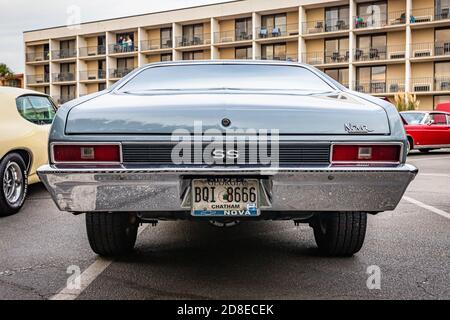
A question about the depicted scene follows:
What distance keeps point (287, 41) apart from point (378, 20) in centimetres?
722

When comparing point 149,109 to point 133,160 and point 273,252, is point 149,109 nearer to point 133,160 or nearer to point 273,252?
point 133,160

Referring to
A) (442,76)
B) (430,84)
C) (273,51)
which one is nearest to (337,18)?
(273,51)

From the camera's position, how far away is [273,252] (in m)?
4.06

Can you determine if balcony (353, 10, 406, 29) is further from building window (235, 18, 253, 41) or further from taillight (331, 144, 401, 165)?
taillight (331, 144, 401, 165)

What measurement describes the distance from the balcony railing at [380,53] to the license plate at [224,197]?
36.8m

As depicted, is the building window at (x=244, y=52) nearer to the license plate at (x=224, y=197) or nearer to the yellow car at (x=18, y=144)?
the yellow car at (x=18, y=144)

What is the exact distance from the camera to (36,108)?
683 centimetres

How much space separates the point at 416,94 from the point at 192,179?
36485mm

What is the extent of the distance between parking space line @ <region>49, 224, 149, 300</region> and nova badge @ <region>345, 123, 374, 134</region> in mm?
1877

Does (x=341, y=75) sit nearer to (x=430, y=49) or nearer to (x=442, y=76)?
(x=430, y=49)

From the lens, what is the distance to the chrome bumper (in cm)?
288

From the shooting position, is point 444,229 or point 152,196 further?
point 444,229
